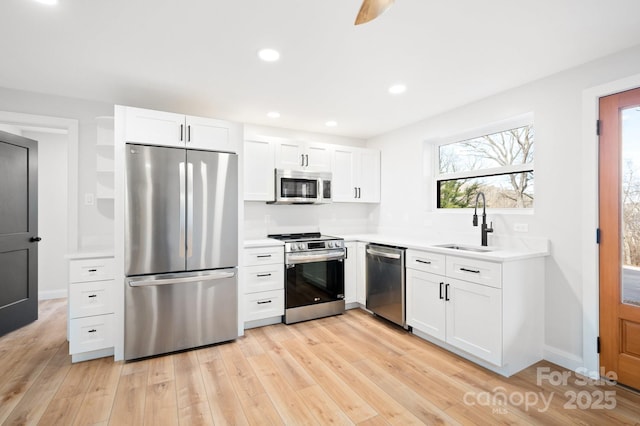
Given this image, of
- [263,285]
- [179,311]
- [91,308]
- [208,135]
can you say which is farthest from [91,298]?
[208,135]

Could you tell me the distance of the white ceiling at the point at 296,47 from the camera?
5.86ft

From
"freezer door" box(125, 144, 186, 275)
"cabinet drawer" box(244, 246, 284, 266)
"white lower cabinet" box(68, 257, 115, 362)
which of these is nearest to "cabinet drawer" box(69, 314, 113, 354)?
"white lower cabinet" box(68, 257, 115, 362)

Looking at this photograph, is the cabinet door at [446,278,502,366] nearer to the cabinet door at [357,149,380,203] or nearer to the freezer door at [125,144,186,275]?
the cabinet door at [357,149,380,203]

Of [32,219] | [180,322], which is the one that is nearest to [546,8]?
[180,322]

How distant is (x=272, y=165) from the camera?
3791 mm

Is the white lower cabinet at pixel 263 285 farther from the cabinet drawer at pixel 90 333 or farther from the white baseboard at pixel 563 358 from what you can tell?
the white baseboard at pixel 563 358

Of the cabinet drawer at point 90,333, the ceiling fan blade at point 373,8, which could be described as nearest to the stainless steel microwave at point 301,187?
the cabinet drawer at point 90,333

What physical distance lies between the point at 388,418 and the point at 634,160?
2453 mm

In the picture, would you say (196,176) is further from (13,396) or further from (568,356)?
(568,356)

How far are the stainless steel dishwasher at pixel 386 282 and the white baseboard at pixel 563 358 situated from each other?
1.22 m

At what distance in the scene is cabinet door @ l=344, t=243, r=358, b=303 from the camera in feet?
12.8

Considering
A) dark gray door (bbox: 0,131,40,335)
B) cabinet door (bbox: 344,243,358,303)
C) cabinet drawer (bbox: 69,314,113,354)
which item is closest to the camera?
cabinet drawer (bbox: 69,314,113,354)

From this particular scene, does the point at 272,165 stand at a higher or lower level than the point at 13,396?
higher

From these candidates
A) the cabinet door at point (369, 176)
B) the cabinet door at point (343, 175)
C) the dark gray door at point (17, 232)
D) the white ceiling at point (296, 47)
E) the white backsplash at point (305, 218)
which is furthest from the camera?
the cabinet door at point (369, 176)
